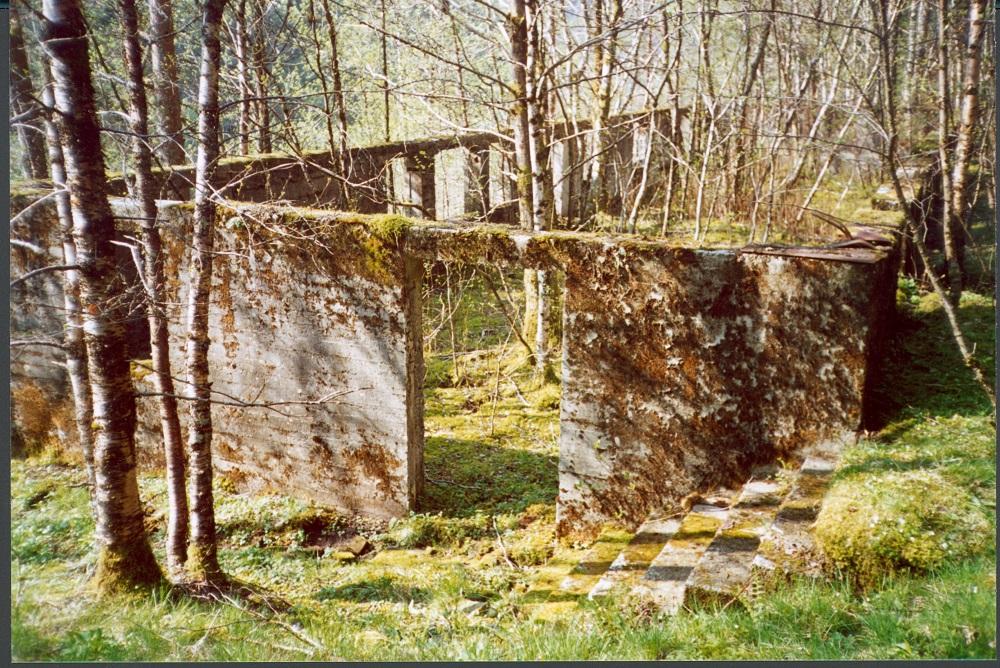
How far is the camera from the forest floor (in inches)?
148

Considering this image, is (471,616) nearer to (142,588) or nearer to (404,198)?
(142,588)

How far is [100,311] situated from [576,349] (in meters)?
2.96

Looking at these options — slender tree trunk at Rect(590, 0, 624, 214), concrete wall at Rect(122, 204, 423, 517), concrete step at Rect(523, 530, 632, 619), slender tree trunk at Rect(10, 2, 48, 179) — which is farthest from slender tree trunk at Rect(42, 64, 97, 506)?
slender tree trunk at Rect(590, 0, 624, 214)

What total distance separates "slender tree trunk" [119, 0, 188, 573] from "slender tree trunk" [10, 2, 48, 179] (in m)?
0.77

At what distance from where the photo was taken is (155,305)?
505 cm

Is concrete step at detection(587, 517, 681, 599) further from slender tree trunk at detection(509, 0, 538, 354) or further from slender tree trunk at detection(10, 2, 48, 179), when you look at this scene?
slender tree trunk at detection(10, 2, 48, 179)

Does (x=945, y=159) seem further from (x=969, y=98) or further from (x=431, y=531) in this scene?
(x=431, y=531)

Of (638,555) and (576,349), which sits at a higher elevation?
(576,349)

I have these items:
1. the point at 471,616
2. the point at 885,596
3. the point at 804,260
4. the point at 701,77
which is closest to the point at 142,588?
the point at 471,616

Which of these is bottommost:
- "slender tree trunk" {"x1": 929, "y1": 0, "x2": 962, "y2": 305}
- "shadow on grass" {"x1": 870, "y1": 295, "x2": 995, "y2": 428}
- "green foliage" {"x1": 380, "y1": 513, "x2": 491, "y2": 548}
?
"green foliage" {"x1": 380, "y1": 513, "x2": 491, "y2": 548}

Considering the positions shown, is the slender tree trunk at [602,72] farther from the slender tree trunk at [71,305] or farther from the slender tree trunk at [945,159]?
the slender tree trunk at [71,305]

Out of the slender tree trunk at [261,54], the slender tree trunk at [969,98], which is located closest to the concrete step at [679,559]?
the slender tree trunk at [969,98]

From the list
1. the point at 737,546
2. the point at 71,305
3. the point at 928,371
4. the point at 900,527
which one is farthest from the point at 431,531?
the point at 928,371

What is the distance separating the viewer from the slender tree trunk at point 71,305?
521cm
